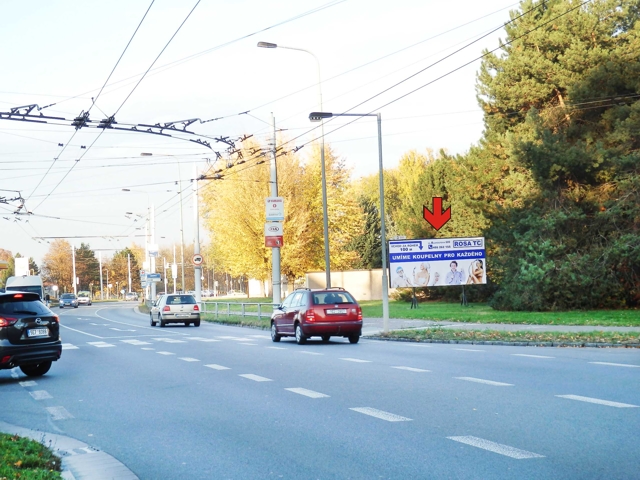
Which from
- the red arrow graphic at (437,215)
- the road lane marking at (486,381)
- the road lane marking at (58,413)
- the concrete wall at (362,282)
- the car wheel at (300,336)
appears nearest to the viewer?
the road lane marking at (58,413)

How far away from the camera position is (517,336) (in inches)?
883

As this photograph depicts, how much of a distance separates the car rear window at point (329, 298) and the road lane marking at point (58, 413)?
1232 centimetres

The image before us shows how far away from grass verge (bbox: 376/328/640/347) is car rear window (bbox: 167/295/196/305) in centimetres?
1578

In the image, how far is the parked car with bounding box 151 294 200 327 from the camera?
39.6 metres

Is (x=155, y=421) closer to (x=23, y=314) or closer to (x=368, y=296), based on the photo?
(x=23, y=314)

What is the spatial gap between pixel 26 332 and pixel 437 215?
34004 mm

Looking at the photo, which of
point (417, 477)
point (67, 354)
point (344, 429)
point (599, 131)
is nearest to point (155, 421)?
point (344, 429)

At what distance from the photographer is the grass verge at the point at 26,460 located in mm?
6762

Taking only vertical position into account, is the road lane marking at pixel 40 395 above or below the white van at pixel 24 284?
below

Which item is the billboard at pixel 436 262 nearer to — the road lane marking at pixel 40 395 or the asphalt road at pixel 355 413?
the asphalt road at pixel 355 413

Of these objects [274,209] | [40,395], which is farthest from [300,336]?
[40,395]

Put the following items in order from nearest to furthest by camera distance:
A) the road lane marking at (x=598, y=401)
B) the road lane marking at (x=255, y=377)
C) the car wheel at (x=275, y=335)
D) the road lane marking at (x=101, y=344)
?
the road lane marking at (x=598, y=401) → the road lane marking at (x=255, y=377) → the car wheel at (x=275, y=335) → the road lane marking at (x=101, y=344)

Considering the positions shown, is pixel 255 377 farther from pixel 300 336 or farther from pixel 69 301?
pixel 69 301

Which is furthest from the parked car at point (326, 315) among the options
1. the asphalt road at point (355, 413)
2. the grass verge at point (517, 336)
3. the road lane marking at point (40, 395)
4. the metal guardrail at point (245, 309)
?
the road lane marking at point (40, 395)
